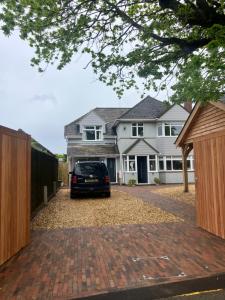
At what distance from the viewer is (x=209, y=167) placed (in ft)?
25.4

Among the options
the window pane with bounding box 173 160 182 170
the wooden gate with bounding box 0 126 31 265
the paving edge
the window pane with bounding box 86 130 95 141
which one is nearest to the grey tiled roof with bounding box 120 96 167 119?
the window pane with bounding box 86 130 95 141

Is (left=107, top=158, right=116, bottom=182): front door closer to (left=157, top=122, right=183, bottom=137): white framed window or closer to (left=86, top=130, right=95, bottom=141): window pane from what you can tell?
(left=86, top=130, right=95, bottom=141): window pane

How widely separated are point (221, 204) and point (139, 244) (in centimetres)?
204

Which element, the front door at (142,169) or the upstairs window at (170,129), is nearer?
the front door at (142,169)

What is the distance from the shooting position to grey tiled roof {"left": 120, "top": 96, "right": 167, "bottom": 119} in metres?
30.0

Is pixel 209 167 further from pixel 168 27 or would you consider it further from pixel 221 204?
pixel 168 27

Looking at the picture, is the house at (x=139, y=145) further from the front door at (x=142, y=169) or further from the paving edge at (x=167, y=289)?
the paving edge at (x=167, y=289)

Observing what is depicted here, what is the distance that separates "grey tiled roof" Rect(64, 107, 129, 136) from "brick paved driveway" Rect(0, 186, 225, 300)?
2462 centimetres

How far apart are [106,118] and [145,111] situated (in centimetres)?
582

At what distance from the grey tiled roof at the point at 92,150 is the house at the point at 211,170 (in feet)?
67.4

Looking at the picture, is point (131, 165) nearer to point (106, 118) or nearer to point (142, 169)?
point (142, 169)

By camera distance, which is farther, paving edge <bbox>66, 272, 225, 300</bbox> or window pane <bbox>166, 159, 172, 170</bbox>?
window pane <bbox>166, 159, 172, 170</bbox>

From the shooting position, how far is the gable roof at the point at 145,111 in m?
30.0

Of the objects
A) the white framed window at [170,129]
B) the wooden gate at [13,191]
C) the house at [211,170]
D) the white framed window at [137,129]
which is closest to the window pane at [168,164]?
the white framed window at [170,129]
